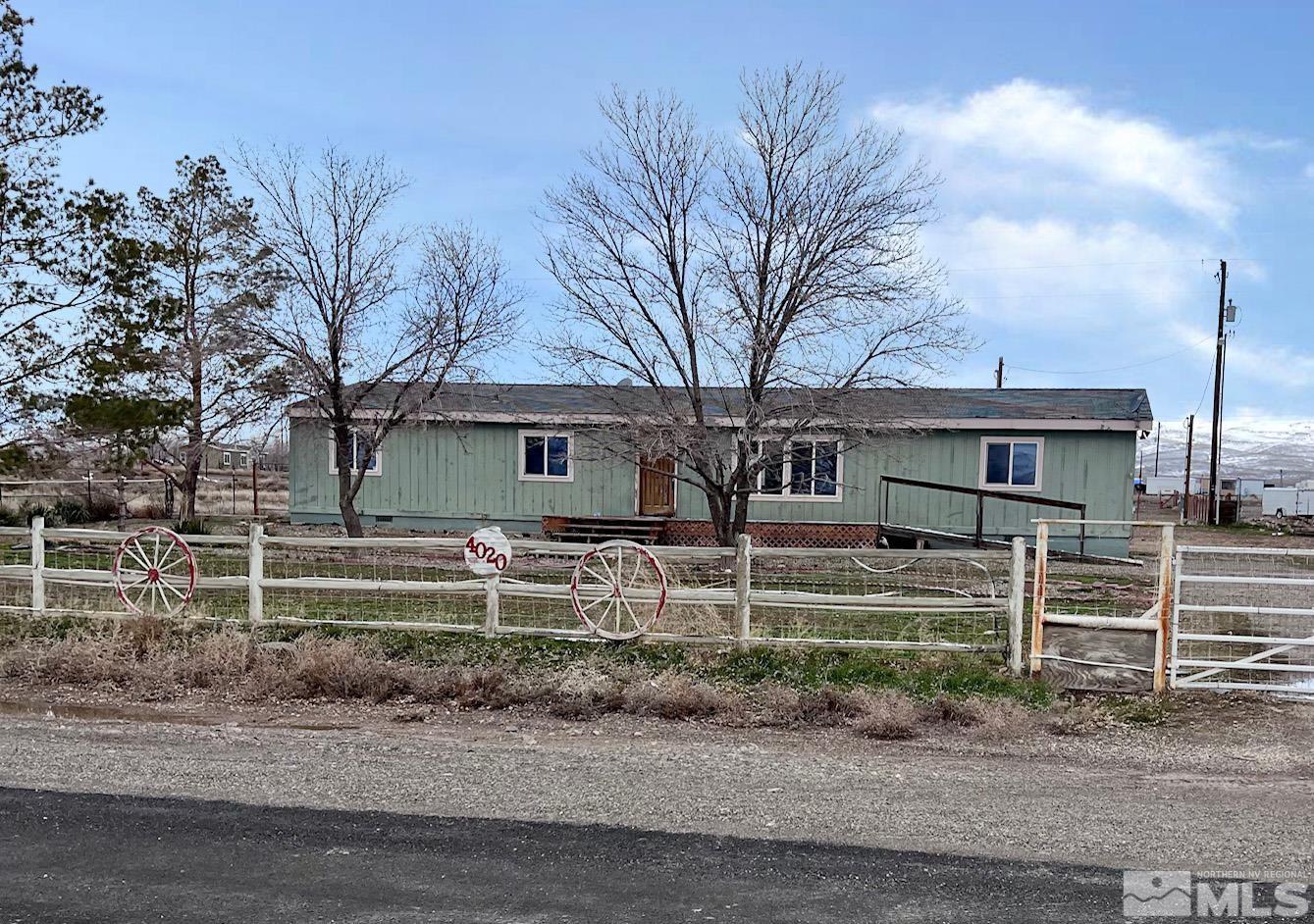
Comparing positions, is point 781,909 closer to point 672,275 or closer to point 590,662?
point 590,662

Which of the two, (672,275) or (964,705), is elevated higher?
(672,275)

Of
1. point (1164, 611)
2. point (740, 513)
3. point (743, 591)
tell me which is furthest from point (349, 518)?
point (1164, 611)

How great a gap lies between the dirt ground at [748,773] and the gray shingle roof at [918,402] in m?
10.5

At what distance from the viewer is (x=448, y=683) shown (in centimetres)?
848

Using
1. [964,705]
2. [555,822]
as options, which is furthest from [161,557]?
[964,705]

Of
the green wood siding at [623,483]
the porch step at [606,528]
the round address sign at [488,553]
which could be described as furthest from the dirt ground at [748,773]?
the porch step at [606,528]

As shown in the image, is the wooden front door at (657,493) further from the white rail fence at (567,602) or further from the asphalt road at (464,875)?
the asphalt road at (464,875)

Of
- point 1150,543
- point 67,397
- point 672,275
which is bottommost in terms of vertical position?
point 1150,543

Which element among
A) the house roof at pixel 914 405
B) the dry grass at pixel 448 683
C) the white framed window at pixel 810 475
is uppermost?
the house roof at pixel 914 405

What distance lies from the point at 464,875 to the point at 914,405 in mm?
15403

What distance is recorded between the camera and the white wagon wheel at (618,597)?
948cm

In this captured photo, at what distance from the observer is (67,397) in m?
17.9

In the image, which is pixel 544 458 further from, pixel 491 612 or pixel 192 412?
pixel 491 612

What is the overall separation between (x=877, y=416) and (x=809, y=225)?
10.4 ft
